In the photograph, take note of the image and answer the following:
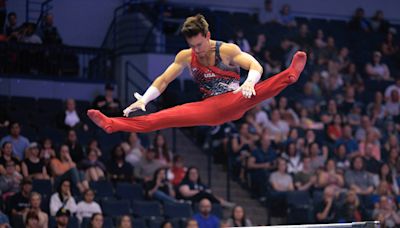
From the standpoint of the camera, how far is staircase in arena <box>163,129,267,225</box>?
14305 mm

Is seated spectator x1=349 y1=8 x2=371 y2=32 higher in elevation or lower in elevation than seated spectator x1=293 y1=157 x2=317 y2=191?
higher

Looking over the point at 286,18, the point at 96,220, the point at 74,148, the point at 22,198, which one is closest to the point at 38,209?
the point at 22,198

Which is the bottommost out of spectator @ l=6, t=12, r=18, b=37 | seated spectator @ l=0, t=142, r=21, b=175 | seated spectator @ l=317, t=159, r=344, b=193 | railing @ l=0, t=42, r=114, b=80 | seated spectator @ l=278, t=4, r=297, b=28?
seated spectator @ l=317, t=159, r=344, b=193

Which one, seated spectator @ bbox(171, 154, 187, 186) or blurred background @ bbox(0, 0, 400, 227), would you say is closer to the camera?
blurred background @ bbox(0, 0, 400, 227)

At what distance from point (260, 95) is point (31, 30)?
7772 mm

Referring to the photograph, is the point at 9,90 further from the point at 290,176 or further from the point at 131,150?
the point at 290,176

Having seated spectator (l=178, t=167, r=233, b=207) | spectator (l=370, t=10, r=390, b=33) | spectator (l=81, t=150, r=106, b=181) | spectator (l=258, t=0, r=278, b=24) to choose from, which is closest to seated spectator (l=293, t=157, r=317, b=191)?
seated spectator (l=178, t=167, r=233, b=207)

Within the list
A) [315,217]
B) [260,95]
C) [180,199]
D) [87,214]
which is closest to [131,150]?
[180,199]

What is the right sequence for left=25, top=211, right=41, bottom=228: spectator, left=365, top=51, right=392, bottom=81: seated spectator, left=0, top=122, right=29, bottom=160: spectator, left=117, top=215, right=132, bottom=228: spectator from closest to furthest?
left=25, top=211, right=41, bottom=228: spectator
left=117, top=215, right=132, bottom=228: spectator
left=0, top=122, right=29, bottom=160: spectator
left=365, top=51, right=392, bottom=81: seated spectator

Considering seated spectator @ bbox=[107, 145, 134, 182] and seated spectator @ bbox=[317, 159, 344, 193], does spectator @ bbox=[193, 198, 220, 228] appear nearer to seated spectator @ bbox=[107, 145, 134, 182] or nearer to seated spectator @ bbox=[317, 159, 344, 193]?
seated spectator @ bbox=[107, 145, 134, 182]

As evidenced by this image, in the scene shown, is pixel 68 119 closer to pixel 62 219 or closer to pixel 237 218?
pixel 62 219

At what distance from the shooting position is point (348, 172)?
1483 centimetres

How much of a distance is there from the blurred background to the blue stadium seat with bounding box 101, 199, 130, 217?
15mm

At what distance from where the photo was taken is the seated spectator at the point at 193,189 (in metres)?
13.3
